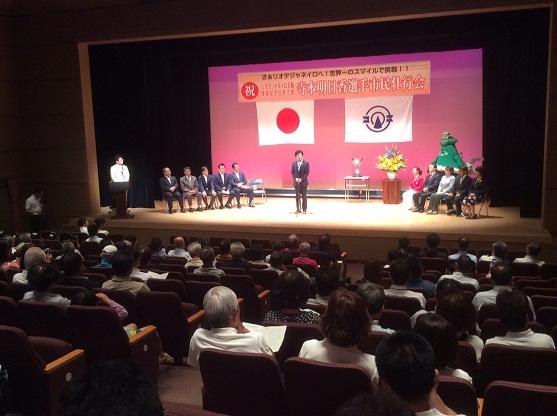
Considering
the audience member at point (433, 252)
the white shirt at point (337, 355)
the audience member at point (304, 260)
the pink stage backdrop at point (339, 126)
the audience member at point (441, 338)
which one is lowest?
the audience member at point (433, 252)

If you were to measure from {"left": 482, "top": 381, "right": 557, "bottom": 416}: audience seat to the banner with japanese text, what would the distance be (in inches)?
423

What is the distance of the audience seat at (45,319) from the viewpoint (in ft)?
11.6

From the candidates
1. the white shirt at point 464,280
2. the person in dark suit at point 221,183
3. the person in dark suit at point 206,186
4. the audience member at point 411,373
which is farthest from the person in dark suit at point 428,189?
the audience member at point 411,373

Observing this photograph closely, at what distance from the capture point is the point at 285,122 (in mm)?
13766

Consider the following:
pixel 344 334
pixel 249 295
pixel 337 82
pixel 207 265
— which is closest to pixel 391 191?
pixel 337 82

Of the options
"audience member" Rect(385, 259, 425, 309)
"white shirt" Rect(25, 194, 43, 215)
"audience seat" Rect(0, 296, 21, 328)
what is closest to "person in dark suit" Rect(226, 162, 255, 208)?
"white shirt" Rect(25, 194, 43, 215)

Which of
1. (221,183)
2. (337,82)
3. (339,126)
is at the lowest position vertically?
(221,183)

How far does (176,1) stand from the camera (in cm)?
1052

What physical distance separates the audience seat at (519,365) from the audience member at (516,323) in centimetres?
31

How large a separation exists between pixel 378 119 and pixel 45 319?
34.2 feet

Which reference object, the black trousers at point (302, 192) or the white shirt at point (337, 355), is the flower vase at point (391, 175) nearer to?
the black trousers at point (302, 192)

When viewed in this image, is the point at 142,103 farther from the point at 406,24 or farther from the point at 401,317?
the point at 401,317

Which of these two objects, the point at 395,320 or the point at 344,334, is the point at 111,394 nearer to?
the point at 344,334

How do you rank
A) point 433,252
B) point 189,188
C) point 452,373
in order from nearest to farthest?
1. point 452,373
2. point 433,252
3. point 189,188
